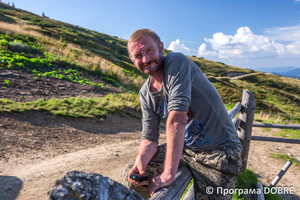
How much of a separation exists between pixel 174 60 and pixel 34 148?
5337 mm

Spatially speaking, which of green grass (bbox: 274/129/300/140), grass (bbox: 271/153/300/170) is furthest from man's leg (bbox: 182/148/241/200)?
green grass (bbox: 274/129/300/140)

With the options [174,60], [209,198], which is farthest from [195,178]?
[174,60]

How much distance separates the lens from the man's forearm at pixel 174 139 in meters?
1.92

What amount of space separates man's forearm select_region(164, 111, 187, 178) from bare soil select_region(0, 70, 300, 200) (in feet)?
10.1

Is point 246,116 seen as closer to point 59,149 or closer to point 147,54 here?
point 147,54

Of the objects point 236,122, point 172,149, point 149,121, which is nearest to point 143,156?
point 149,121

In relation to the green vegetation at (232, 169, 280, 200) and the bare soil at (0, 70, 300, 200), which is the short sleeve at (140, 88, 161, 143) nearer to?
the bare soil at (0, 70, 300, 200)

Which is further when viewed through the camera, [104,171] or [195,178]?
[104,171]

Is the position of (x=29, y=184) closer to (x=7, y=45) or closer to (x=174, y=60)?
(x=174, y=60)

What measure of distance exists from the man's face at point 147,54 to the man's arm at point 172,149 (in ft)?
A: 1.89

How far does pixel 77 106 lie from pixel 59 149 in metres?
3.21

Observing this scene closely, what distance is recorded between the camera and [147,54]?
7.59 ft

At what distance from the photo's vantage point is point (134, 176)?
6.90ft

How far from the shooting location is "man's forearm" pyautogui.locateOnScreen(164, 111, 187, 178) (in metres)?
1.92
